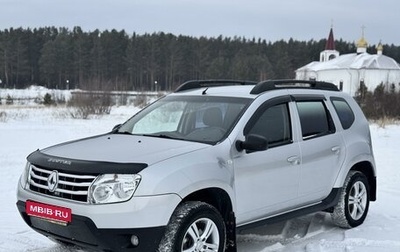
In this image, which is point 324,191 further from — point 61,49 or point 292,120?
point 61,49

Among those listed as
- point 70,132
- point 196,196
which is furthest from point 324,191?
point 70,132

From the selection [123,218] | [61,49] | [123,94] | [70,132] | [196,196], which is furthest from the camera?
[61,49]

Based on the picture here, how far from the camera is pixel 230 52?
123812 millimetres

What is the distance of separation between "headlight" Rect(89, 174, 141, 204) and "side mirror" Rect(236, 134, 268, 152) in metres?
1.18

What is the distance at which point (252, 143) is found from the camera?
4.60 metres

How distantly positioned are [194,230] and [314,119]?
2.30 meters

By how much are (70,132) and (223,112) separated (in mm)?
14652

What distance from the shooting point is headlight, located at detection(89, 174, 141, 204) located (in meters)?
3.92

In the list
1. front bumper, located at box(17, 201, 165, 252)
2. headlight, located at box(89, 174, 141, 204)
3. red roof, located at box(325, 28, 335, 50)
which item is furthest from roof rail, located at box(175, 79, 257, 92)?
red roof, located at box(325, 28, 335, 50)

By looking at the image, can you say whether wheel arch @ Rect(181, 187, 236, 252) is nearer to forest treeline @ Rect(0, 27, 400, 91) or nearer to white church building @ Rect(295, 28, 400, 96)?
white church building @ Rect(295, 28, 400, 96)

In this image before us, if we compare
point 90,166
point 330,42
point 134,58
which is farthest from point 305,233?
point 134,58

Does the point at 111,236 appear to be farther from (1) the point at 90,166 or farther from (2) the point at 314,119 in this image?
(2) the point at 314,119

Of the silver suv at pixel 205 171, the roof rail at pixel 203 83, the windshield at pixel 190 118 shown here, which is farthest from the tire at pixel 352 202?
the windshield at pixel 190 118

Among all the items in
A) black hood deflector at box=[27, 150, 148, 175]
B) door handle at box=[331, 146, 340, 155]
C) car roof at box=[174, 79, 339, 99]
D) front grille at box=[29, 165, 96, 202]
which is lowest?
front grille at box=[29, 165, 96, 202]
